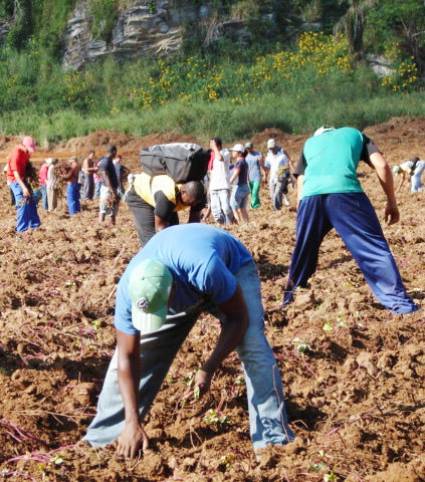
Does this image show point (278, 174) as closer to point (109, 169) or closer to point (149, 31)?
point (109, 169)

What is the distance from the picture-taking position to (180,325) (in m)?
4.27

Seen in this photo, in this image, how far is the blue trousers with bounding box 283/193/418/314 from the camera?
20.1 feet

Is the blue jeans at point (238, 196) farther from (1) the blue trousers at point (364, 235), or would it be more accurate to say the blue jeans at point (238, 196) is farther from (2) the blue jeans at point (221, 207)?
(1) the blue trousers at point (364, 235)

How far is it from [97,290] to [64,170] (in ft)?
30.3

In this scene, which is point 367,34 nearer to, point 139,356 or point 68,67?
point 68,67

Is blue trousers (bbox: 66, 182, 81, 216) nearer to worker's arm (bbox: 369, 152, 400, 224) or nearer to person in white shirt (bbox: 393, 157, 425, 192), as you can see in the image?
person in white shirt (bbox: 393, 157, 425, 192)

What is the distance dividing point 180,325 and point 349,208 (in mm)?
2291

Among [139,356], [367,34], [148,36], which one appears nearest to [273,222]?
[139,356]

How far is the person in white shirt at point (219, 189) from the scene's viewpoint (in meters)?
11.9

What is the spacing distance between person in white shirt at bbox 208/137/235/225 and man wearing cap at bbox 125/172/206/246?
5.42m

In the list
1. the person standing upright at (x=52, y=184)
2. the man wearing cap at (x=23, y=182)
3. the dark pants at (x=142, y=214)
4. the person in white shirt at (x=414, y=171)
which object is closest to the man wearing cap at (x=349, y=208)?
the dark pants at (x=142, y=214)

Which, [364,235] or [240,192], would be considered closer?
[364,235]

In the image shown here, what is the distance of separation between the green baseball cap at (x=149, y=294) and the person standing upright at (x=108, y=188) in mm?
9462

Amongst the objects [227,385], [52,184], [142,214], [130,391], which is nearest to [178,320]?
[130,391]
